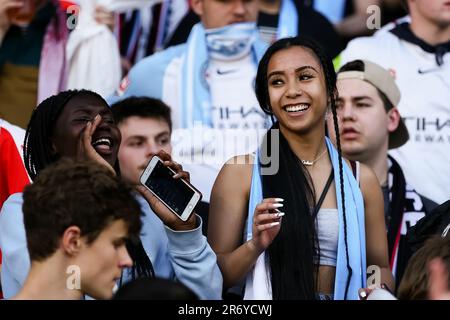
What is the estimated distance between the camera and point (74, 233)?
426 cm

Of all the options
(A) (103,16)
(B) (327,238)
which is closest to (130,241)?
(B) (327,238)

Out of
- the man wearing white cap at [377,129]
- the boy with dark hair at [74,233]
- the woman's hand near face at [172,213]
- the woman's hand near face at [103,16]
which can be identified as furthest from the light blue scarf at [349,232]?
the woman's hand near face at [103,16]

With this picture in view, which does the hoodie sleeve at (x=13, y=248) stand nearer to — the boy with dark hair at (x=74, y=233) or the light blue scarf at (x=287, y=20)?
the boy with dark hair at (x=74, y=233)

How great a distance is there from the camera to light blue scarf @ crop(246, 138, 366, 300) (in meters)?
5.09

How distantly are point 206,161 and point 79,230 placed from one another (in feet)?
6.52

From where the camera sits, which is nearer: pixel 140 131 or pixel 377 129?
pixel 140 131

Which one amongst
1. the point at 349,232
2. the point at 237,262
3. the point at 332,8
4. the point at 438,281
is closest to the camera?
the point at 438,281

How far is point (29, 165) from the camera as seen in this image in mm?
5148

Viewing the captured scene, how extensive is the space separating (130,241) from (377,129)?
178 centimetres

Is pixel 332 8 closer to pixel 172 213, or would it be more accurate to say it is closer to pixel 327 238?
pixel 327 238

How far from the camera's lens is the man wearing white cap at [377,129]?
6129 mm

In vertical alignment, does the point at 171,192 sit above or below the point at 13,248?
above

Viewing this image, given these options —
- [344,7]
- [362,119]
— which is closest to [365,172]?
[362,119]
